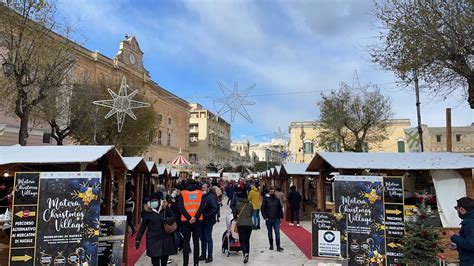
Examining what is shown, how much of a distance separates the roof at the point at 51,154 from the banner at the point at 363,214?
4816 millimetres

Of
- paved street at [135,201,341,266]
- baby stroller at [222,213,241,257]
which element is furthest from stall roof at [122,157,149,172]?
baby stroller at [222,213,241,257]

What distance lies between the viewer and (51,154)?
784cm

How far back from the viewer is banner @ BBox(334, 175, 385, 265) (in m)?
6.86

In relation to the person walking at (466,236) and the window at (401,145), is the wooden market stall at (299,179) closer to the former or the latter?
the person walking at (466,236)

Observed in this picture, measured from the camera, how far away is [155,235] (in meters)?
6.38

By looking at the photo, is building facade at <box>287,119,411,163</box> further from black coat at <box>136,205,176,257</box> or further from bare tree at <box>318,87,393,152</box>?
black coat at <box>136,205,176,257</box>

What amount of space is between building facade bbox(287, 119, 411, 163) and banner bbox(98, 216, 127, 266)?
3847 centimetres

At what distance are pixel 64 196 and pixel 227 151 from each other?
253 ft

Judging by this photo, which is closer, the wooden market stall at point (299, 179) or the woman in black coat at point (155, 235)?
the woman in black coat at point (155, 235)

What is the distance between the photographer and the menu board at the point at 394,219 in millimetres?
6754

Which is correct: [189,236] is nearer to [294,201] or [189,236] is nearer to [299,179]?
[294,201]

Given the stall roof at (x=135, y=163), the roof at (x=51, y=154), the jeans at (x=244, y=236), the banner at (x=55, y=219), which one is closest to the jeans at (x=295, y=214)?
the stall roof at (x=135, y=163)

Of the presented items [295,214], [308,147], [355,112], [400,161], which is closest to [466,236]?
[400,161]

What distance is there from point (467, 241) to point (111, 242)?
17.8 ft
